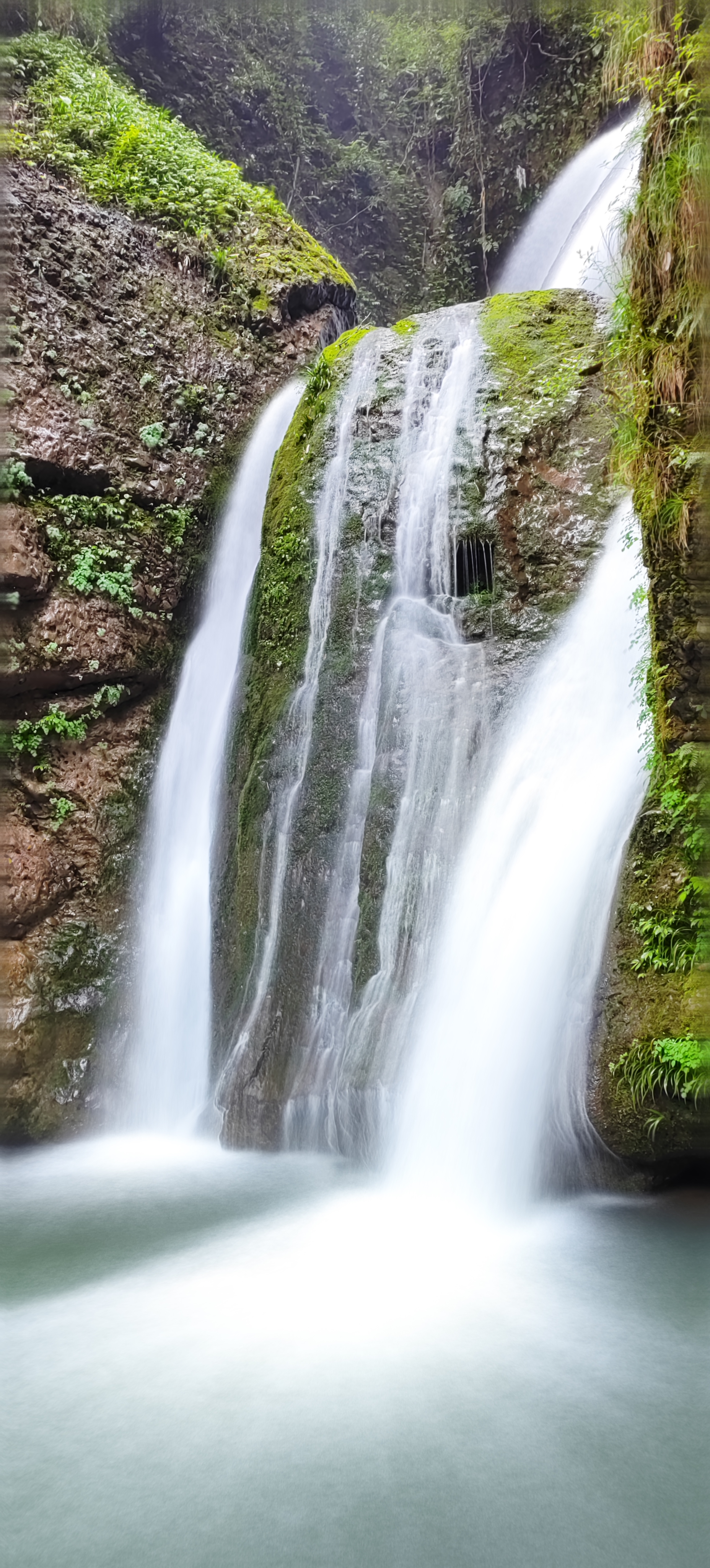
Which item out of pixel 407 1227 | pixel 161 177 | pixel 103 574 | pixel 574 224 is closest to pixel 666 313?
pixel 407 1227

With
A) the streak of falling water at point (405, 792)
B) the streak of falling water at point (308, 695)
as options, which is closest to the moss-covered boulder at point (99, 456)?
the streak of falling water at point (308, 695)

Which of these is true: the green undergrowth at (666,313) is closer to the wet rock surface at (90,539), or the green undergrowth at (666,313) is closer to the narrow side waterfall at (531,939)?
the narrow side waterfall at (531,939)

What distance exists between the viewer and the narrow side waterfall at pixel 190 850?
6.69m

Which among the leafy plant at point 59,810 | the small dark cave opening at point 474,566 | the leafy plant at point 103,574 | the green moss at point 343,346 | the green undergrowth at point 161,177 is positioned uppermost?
the green undergrowth at point 161,177

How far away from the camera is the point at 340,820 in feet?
20.1

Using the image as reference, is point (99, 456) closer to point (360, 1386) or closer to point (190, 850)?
point (190, 850)

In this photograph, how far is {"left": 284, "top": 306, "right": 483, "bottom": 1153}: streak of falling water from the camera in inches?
212

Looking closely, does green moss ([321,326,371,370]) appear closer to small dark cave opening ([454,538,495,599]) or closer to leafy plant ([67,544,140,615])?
leafy plant ([67,544,140,615])

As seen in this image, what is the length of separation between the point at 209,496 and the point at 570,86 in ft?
29.0

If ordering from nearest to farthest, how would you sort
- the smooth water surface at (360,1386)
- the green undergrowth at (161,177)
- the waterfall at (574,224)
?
1. the smooth water surface at (360,1386)
2. the green undergrowth at (161,177)
3. the waterfall at (574,224)

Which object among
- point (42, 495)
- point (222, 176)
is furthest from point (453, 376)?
point (222, 176)

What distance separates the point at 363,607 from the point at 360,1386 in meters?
4.75

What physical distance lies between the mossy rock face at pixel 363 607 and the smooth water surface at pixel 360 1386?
1.39 m

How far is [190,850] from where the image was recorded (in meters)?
7.34
